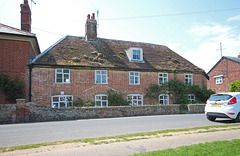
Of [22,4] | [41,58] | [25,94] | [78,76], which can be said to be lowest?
[25,94]

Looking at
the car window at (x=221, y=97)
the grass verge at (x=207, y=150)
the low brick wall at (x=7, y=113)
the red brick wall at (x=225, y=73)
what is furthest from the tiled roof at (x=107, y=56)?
the grass verge at (x=207, y=150)

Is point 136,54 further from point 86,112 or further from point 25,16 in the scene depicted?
point 25,16

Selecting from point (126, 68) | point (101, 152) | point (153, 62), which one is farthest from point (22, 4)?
point (101, 152)

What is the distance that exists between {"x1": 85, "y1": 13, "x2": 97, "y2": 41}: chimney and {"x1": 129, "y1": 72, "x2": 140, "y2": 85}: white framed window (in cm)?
686

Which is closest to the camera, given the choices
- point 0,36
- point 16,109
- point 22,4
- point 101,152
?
point 101,152

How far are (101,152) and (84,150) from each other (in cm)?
52

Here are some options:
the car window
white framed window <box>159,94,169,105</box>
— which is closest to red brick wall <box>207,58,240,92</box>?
white framed window <box>159,94,169,105</box>

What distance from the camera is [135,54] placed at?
2294 centimetres

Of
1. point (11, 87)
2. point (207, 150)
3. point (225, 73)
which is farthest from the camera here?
point (225, 73)

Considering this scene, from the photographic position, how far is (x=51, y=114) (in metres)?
12.8

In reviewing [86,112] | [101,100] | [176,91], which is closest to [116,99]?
[101,100]

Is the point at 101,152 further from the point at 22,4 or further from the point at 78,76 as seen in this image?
the point at 22,4

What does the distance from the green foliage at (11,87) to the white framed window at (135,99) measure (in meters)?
10.7

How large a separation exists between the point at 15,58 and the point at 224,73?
1380 inches
